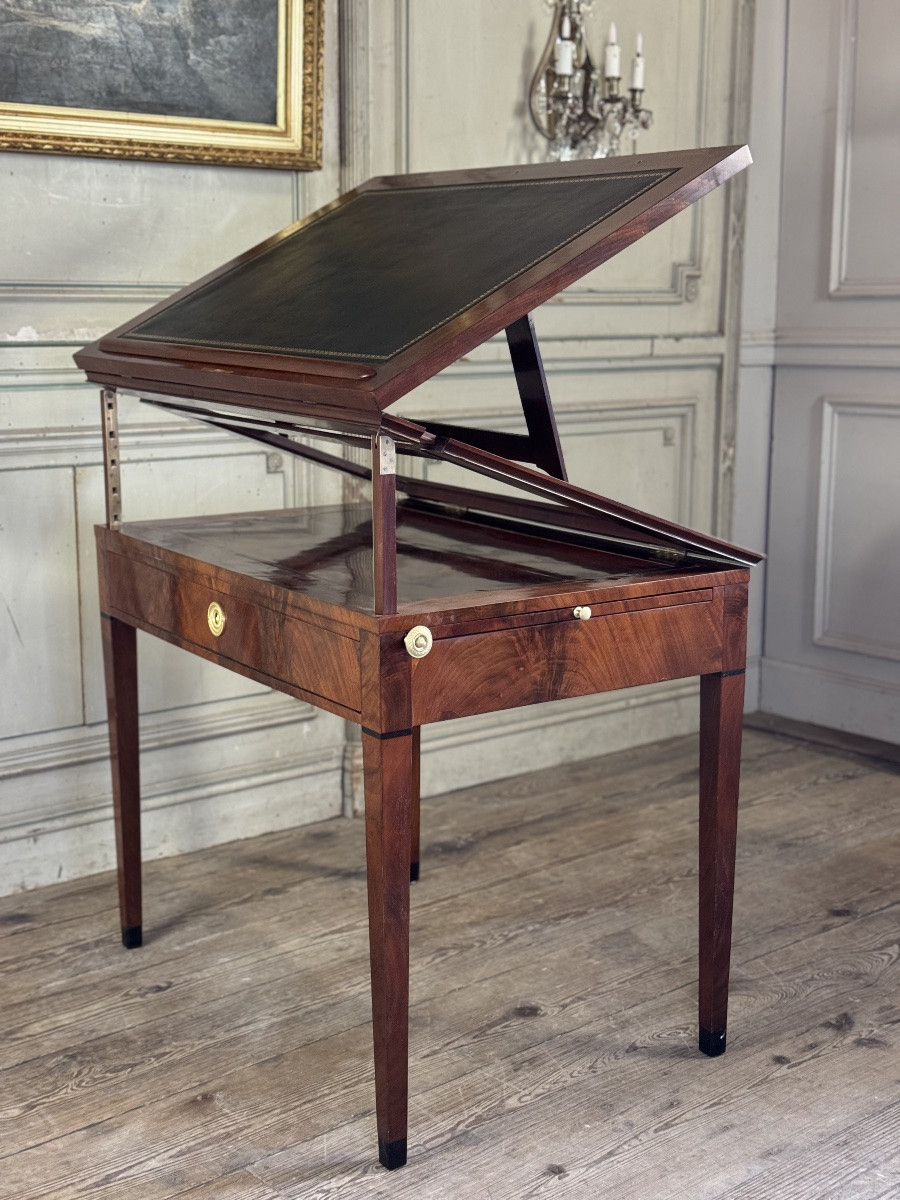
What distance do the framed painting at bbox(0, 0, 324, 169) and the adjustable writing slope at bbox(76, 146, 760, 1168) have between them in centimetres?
63

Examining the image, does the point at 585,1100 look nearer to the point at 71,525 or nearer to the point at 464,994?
the point at 464,994

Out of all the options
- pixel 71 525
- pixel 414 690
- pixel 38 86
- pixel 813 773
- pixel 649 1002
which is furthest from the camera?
pixel 813 773

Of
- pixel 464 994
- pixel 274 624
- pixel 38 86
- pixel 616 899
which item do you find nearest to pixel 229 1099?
pixel 464 994

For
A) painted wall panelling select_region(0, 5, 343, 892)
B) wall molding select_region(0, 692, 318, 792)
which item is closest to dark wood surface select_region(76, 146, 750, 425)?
Result: painted wall panelling select_region(0, 5, 343, 892)

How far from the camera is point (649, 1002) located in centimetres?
286

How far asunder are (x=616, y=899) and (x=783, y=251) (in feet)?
8.41

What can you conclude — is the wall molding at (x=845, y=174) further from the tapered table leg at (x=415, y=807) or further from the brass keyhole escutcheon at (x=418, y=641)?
the brass keyhole escutcheon at (x=418, y=641)

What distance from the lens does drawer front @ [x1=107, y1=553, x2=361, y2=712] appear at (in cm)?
222

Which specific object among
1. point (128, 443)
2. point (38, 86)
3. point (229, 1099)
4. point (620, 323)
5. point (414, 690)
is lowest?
point (229, 1099)

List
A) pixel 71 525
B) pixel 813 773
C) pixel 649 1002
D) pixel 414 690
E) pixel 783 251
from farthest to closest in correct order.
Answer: pixel 783 251, pixel 813 773, pixel 71 525, pixel 649 1002, pixel 414 690

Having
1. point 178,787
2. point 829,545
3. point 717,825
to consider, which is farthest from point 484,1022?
point 829,545

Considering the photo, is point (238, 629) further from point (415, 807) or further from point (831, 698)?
point (831, 698)

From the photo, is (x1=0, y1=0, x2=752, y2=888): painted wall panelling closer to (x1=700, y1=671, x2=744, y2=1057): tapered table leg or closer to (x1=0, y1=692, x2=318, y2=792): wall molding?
(x1=0, y1=692, x2=318, y2=792): wall molding

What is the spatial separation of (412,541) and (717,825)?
809 mm
